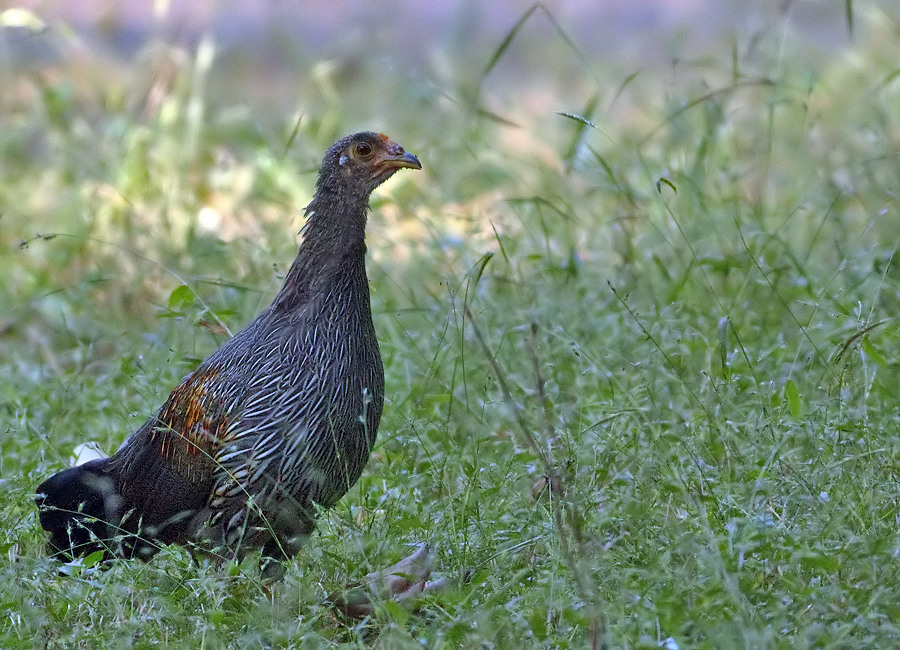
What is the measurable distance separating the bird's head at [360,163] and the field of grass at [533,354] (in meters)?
0.45

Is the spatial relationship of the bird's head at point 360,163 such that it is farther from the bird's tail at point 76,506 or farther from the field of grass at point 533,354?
the bird's tail at point 76,506

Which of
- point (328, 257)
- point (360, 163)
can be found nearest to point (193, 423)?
point (328, 257)

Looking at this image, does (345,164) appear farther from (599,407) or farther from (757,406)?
(757,406)

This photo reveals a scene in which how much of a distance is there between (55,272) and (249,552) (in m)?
3.71

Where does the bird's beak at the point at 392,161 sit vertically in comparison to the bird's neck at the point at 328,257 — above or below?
above

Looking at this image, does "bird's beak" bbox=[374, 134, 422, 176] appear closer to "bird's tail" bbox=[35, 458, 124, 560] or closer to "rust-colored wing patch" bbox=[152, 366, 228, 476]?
"rust-colored wing patch" bbox=[152, 366, 228, 476]

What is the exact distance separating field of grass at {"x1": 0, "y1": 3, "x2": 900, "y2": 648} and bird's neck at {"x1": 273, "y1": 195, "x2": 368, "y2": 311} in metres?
0.40

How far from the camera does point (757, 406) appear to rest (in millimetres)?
4242

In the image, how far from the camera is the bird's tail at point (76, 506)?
3945 mm

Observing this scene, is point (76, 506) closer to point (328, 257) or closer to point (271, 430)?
point (271, 430)

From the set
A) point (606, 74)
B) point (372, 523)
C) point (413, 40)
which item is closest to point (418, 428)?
point (372, 523)

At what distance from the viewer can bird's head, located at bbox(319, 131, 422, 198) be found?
162 inches

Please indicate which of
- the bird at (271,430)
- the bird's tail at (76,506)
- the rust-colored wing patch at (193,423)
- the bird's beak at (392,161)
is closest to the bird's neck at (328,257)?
the bird at (271,430)

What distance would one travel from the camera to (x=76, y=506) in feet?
13.1
